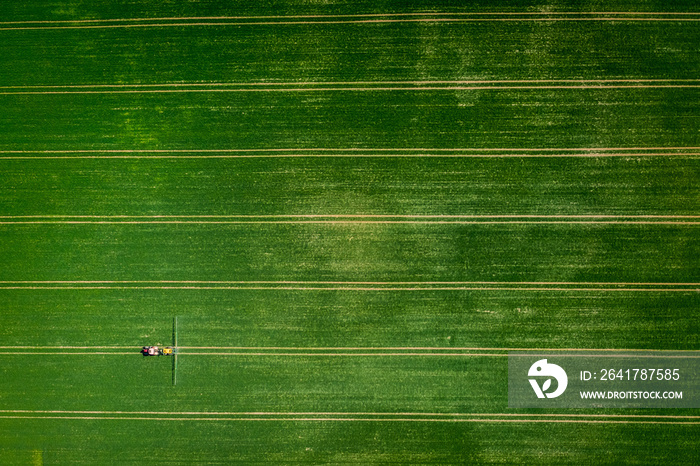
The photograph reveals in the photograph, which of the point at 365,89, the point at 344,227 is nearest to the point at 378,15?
the point at 365,89

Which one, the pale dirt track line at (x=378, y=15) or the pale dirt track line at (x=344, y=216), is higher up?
the pale dirt track line at (x=378, y=15)

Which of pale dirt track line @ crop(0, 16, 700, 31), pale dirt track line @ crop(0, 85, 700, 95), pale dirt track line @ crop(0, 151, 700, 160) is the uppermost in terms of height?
pale dirt track line @ crop(0, 16, 700, 31)

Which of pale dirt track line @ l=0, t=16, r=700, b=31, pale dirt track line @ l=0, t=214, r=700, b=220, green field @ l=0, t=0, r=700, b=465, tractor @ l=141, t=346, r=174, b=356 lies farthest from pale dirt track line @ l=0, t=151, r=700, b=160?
tractor @ l=141, t=346, r=174, b=356

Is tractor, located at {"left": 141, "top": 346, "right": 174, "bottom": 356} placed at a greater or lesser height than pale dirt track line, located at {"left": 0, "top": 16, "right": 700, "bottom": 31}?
lesser

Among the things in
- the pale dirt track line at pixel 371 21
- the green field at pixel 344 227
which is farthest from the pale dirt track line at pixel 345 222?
the pale dirt track line at pixel 371 21

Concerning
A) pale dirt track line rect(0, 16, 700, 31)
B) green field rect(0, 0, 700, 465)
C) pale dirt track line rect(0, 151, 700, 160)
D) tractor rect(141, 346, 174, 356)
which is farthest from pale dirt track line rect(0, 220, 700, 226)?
pale dirt track line rect(0, 16, 700, 31)

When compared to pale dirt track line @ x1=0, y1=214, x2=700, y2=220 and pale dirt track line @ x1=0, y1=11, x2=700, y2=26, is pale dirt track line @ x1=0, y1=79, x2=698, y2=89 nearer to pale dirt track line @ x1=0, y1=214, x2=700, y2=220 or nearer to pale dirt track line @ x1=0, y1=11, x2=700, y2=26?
pale dirt track line @ x1=0, y1=11, x2=700, y2=26

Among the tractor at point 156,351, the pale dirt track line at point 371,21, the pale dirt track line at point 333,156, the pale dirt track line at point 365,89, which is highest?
the pale dirt track line at point 371,21

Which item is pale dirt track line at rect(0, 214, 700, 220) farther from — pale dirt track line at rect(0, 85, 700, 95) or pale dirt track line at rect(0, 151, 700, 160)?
pale dirt track line at rect(0, 85, 700, 95)

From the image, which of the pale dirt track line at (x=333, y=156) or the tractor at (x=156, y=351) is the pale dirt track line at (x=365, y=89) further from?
Answer: the tractor at (x=156, y=351)
